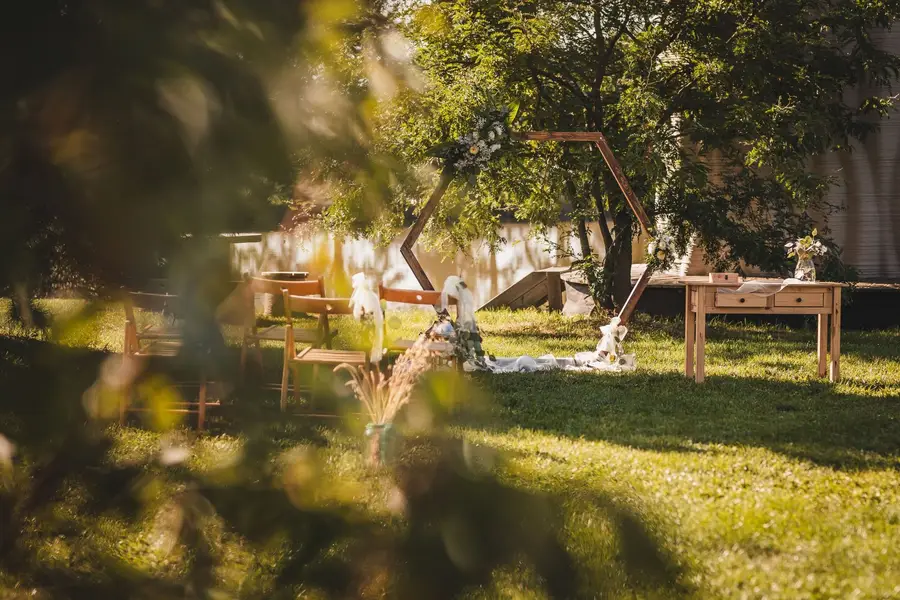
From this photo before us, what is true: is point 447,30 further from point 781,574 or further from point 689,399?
point 689,399

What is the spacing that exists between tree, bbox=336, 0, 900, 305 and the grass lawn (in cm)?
231

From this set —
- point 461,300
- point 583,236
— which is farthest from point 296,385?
point 583,236

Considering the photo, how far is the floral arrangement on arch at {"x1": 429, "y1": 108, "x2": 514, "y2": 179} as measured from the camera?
9718mm

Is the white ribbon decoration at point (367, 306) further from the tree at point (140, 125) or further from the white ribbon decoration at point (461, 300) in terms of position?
the tree at point (140, 125)

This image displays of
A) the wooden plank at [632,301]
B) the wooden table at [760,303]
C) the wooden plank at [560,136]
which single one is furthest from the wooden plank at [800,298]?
the wooden plank at [560,136]

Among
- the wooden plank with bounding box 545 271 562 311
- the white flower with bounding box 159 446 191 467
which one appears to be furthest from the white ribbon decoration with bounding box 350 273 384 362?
the wooden plank with bounding box 545 271 562 311

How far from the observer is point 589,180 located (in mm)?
12891

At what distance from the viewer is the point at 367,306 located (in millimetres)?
4879

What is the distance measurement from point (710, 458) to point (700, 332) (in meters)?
2.69

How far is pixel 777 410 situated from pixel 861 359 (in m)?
3.23

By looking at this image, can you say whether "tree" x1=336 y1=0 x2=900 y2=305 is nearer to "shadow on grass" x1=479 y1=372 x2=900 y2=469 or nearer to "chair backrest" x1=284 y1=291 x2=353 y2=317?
"shadow on grass" x1=479 y1=372 x2=900 y2=469

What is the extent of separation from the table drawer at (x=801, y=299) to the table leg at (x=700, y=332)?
667 millimetres

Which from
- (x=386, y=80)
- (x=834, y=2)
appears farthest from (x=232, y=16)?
(x=834, y=2)

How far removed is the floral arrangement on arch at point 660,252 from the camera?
10180 mm
